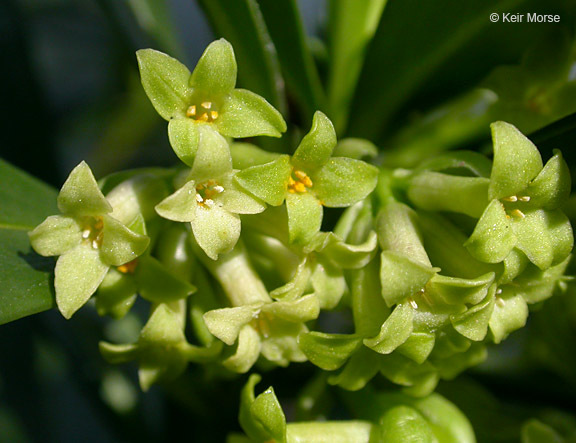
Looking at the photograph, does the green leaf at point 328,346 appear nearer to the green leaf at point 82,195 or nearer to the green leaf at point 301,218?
the green leaf at point 301,218

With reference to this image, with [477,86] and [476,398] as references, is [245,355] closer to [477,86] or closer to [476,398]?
[476,398]

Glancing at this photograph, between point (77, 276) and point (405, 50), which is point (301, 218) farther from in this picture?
point (405, 50)

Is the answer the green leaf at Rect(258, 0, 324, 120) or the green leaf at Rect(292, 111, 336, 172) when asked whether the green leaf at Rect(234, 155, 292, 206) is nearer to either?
the green leaf at Rect(292, 111, 336, 172)

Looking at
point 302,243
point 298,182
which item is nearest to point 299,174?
point 298,182

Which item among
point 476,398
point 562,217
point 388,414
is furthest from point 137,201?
point 476,398

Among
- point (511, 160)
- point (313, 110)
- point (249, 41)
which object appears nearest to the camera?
point (511, 160)

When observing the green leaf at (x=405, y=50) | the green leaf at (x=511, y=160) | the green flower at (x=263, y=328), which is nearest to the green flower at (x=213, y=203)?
the green flower at (x=263, y=328)

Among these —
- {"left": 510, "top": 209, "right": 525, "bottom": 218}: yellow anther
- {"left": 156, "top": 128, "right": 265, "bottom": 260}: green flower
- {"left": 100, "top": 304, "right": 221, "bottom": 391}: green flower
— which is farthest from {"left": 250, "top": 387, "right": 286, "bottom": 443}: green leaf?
{"left": 510, "top": 209, "right": 525, "bottom": 218}: yellow anther
